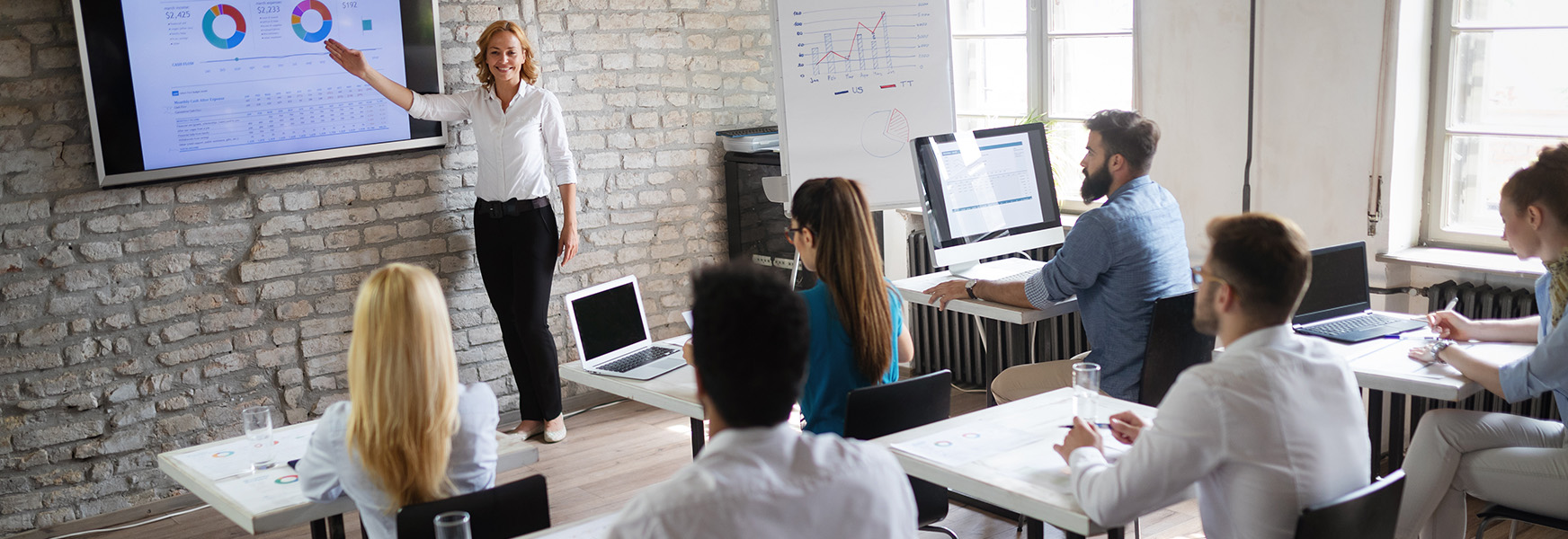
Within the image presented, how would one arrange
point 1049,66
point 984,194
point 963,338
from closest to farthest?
point 984,194 → point 1049,66 → point 963,338

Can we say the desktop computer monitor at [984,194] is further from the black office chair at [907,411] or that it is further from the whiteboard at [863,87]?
the black office chair at [907,411]

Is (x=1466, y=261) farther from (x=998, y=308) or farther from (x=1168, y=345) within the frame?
(x=998, y=308)

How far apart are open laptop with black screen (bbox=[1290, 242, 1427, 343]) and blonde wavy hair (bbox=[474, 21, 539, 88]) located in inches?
112

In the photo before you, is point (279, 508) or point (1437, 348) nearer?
point (279, 508)

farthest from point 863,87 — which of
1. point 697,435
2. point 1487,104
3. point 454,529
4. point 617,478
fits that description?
point 454,529

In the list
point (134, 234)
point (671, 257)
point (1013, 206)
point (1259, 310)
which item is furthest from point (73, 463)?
point (1259, 310)

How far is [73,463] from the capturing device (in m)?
4.02

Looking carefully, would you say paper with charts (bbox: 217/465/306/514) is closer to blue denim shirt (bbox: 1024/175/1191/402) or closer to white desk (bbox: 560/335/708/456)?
white desk (bbox: 560/335/708/456)

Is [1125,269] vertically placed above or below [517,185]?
below

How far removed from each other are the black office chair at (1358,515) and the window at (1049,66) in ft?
9.40

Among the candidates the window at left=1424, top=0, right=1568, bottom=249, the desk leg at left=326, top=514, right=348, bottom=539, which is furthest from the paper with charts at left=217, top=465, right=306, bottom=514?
the window at left=1424, top=0, right=1568, bottom=249

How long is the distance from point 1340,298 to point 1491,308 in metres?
0.63

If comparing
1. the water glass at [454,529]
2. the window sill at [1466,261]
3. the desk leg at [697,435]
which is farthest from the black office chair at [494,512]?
the window sill at [1466,261]

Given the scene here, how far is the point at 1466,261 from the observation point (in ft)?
12.5
